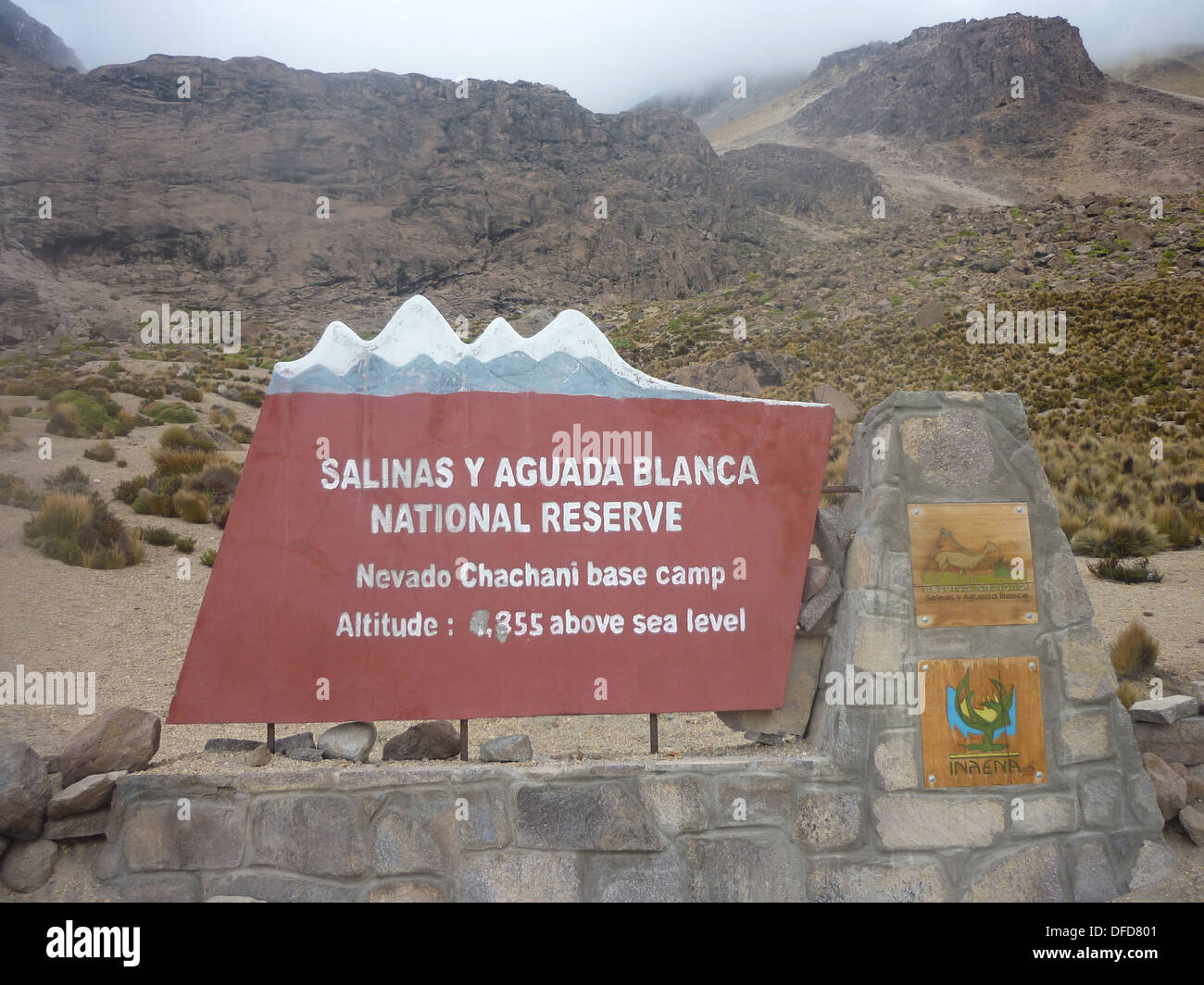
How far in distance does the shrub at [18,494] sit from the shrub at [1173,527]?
16124 mm

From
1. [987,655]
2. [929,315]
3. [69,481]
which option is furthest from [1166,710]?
[929,315]

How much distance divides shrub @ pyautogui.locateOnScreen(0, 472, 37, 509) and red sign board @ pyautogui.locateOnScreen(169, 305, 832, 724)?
10277 mm

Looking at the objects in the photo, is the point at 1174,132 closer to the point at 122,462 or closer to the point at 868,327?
the point at 868,327

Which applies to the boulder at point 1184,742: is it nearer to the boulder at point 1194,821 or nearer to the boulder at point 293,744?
the boulder at point 1194,821

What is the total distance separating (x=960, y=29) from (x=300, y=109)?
77065mm

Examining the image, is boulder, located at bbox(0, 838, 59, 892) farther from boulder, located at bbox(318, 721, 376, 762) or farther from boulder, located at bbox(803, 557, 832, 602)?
boulder, located at bbox(803, 557, 832, 602)

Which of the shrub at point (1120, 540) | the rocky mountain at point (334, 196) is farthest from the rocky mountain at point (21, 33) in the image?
the shrub at point (1120, 540)

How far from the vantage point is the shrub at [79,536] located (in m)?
10.3

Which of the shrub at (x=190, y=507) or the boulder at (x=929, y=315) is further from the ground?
the boulder at (x=929, y=315)

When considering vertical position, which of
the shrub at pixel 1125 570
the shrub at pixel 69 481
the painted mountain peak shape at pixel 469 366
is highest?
the painted mountain peak shape at pixel 469 366

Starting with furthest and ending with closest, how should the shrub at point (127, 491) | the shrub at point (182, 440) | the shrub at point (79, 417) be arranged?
the shrub at point (79, 417) < the shrub at point (182, 440) < the shrub at point (127, 491)

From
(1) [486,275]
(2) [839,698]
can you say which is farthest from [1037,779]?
(1) [486,275]

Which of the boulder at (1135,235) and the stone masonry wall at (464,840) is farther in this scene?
the boulder at (1135,235)

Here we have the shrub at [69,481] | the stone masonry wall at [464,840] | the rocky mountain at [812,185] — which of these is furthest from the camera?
the rocky mountain at [812,185]
